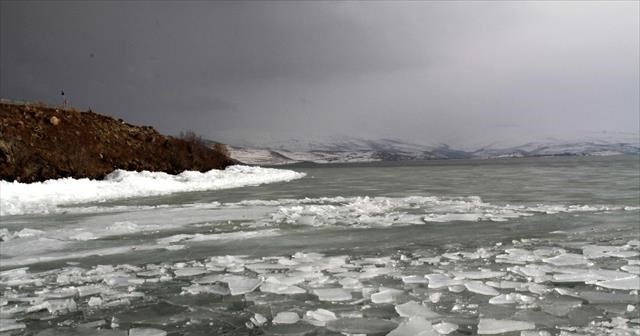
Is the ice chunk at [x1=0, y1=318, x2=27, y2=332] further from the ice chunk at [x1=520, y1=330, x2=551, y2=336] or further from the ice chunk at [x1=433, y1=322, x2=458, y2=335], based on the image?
the ice chunk at [x1=520, y1=330, x2=551, y2=336]

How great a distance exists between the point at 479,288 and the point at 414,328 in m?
1.36

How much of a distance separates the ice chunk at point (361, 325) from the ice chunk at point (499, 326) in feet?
2.01

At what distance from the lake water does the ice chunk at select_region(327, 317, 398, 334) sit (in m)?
0.01

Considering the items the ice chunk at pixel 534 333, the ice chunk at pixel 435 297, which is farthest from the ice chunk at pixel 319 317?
the ice chunk at pixel 534 333

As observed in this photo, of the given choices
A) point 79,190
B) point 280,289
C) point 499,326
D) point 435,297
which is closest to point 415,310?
point 435,297

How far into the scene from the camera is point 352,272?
4996 mm

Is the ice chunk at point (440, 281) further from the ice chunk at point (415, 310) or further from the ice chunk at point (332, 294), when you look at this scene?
the ice chunk at point (332, 294)

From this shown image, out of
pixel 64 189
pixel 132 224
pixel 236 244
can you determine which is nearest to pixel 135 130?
pixel 64 189

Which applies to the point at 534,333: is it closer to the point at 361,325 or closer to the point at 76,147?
the point at 361,325

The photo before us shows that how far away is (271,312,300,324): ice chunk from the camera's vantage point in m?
3.50

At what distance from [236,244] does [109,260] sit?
178cm

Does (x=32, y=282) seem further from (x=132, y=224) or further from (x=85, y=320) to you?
(x=132, y=224)

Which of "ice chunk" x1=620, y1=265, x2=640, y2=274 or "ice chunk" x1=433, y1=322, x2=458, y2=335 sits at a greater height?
"ice chunk" x1=433, y1=322, x2=458, y2=335

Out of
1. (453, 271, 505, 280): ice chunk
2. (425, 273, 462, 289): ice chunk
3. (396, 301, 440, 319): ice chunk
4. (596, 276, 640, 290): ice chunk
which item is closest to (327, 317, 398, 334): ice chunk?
(396, 301, 440, 319): ice chunk
